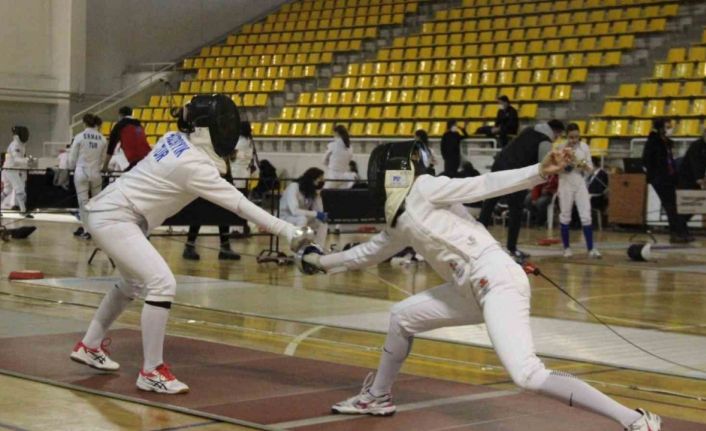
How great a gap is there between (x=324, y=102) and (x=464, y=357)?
55.5ft

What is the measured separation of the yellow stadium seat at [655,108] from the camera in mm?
17641

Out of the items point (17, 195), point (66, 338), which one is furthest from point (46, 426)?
point (17, 195)

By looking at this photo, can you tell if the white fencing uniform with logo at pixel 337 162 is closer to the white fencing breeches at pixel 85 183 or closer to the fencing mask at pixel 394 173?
the white fencing breeches at pixel 85 183

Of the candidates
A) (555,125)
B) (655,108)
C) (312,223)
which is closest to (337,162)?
(555,125)

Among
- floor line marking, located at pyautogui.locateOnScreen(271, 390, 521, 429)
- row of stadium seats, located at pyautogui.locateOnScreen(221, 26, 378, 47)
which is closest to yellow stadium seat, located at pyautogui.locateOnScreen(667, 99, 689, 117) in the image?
row of stadium seats, located at pyautogui.locateOnScreen(221, 26, 378, 47)

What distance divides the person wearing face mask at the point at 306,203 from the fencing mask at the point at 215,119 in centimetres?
546

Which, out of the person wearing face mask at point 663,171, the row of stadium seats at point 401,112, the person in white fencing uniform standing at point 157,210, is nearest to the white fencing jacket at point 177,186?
the person in white fencing uniform standing at point 157,210

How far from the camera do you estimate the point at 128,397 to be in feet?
16.1

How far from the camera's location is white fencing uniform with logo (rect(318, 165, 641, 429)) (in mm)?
4027

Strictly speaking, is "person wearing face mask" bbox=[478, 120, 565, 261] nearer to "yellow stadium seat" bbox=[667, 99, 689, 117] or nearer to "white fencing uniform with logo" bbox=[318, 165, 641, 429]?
"yellow stadium seat" bbox=[667, 99, 689, 117]

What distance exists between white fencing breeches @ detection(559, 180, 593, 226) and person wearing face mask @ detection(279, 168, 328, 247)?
2.72 m

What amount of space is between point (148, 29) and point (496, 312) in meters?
24.0

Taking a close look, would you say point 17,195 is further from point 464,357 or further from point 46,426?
point 46,426

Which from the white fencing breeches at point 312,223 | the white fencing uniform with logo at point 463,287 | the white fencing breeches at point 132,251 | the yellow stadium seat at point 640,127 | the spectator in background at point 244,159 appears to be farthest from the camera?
the yellow stadium seat at point 640,127
